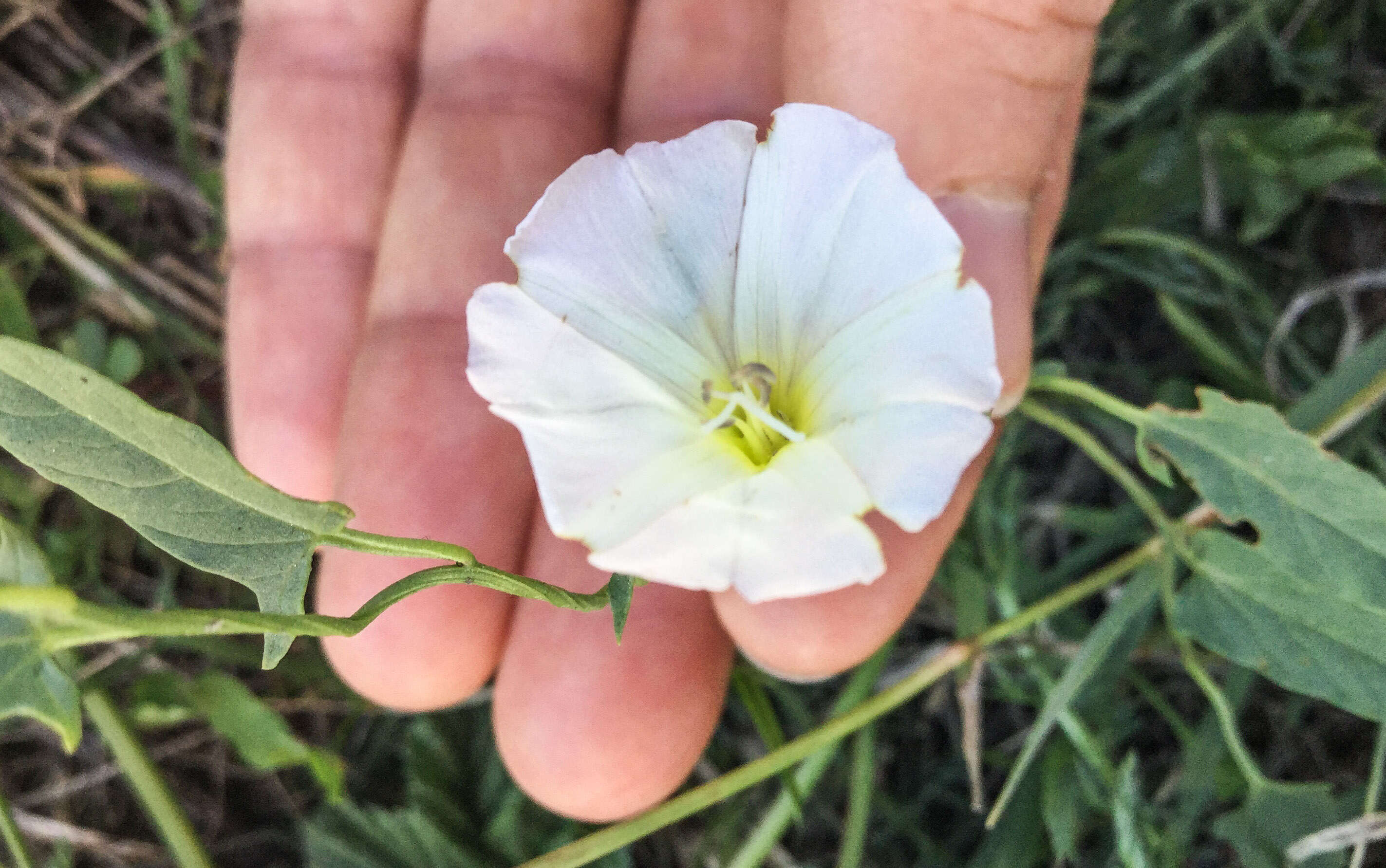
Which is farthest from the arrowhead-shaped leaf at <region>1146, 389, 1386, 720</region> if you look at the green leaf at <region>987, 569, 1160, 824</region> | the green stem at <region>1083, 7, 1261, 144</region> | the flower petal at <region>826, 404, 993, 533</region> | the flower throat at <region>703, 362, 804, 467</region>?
the green stem at <region>1083, 7, 1261, 144</region>

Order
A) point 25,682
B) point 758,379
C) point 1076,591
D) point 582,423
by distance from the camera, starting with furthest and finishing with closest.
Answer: point 1076,591
point 758,379
point 582,423
point 25,682

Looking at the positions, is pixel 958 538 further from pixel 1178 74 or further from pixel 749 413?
pixel 1178 74

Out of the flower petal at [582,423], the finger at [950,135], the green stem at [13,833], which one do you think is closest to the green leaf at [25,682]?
the green stem at [13,833]

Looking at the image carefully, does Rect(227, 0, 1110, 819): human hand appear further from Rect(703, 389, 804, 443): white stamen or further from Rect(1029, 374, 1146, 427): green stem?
Rect(703, 389, 804, 443): white stamen

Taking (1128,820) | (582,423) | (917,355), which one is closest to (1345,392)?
(1128,820)

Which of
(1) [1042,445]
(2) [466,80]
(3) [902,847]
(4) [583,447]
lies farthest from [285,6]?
(3) [902,847]
